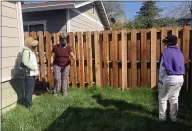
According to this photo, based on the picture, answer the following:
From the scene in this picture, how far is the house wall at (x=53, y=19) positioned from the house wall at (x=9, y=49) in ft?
18.6

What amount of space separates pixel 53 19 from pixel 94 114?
25.1ft

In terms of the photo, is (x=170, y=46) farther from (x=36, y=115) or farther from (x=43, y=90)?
(x=43, y=90)

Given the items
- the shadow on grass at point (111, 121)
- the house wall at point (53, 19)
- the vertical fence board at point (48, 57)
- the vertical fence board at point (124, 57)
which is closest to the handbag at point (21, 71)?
the shadow on grass at point (111, 121)

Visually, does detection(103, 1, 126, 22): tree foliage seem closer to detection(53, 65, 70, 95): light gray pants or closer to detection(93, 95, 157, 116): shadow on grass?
detection(53, 65, 70, 95): light gray pants

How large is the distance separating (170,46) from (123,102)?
207cm

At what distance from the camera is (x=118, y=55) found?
7.66 metres

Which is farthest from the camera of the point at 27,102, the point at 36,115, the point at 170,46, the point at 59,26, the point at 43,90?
the point at 59,26

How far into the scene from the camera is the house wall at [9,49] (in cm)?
567

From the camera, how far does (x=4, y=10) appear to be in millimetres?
5711

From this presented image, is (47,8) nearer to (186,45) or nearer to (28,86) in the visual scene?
(28,86)

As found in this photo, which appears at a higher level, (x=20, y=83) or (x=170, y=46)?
(x=170, y=46)

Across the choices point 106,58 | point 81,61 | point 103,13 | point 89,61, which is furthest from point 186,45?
point 103,13

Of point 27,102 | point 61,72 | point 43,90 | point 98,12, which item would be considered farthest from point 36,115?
point 98,12

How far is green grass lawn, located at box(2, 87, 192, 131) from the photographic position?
476 centimetres
